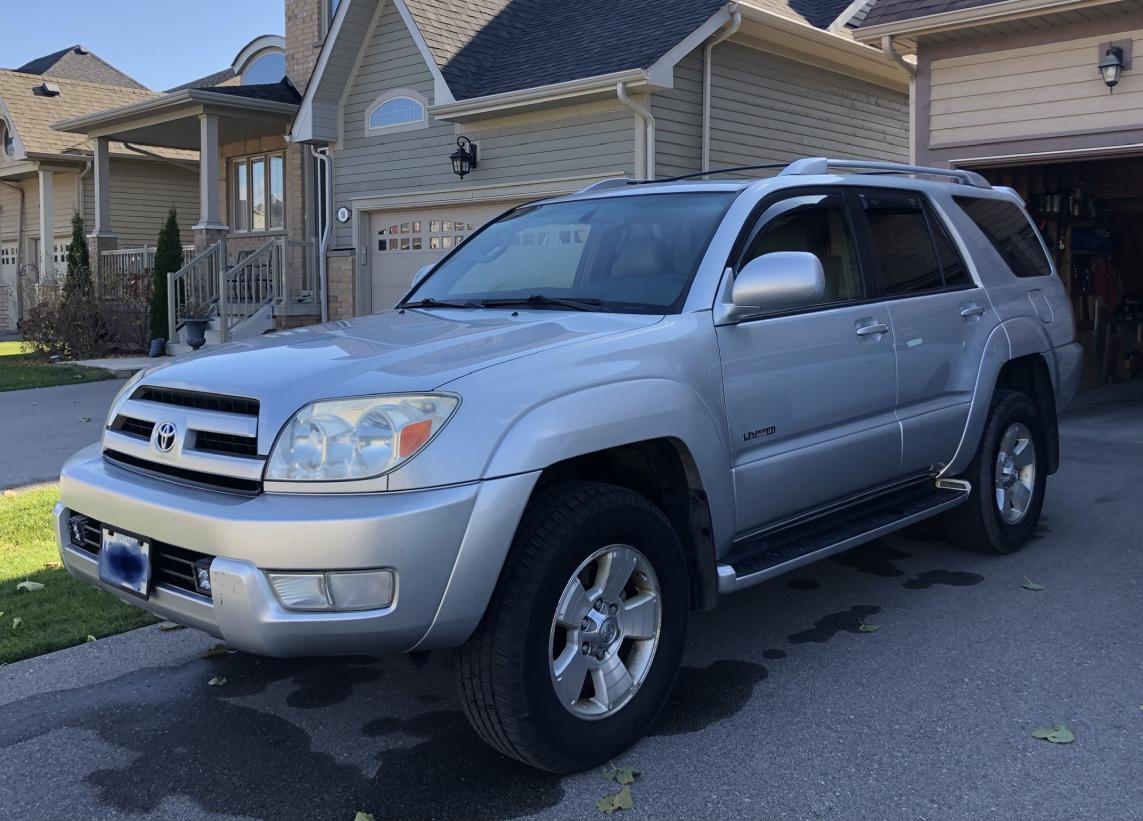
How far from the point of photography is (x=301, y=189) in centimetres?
1725

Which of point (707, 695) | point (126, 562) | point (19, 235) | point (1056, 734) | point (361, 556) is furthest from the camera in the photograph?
point (19, 235)

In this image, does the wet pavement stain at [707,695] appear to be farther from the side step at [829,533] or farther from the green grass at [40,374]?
the green grass at [40,374]

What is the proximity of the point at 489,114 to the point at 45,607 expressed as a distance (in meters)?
9.62

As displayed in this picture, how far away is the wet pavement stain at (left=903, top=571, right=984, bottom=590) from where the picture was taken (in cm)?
520

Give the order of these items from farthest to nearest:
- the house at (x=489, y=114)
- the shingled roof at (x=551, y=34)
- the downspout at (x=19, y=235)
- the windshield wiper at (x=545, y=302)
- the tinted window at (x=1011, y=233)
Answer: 1. the downspout at (x=19, y=235)
2. the house at (x=489, y=114)
3. the shingled roof at (x=551, y=34)
4. the tinted window at (x=1011, y=233)
5. the windshield wiper at (x=545, y=302)

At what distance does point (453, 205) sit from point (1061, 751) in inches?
473

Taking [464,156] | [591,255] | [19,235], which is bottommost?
[591,255]

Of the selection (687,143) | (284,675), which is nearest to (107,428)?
(284,675)

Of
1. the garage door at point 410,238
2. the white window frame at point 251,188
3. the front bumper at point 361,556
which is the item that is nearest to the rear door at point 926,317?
the front bumper at point 361,556

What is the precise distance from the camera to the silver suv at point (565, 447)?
2.94 metres

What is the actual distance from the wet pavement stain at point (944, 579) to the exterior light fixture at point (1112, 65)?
5.62 m

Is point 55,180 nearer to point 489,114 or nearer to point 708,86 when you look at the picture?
point 489,114

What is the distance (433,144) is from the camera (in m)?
14.6

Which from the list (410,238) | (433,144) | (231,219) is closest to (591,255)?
(433,144)
